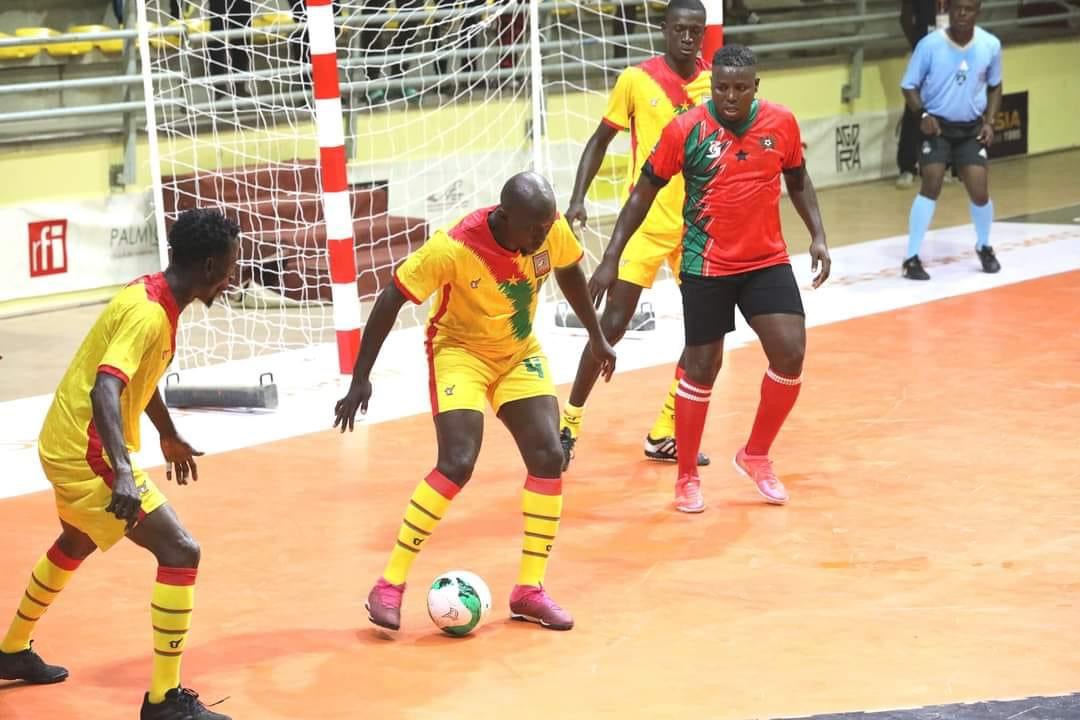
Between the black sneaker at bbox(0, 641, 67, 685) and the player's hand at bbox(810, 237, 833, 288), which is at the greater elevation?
the player's hand at bbox(810, 237, 833, 288)

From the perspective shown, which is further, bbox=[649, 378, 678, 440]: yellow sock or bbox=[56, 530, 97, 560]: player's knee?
bbox=[649, 378, 678, 440]: yellow sock

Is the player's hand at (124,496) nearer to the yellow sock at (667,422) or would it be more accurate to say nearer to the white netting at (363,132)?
the yellow sock at (667,422)

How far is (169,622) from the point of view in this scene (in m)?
4.83

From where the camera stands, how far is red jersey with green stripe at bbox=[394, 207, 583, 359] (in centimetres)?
565

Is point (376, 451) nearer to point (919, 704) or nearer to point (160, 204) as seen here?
point (160, 204)

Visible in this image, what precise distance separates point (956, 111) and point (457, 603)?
8221mm

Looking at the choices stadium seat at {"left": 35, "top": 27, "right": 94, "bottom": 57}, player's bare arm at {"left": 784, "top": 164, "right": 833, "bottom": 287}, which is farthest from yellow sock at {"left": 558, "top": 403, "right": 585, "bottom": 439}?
stadium seat at {"left": 35, "top": 27, "right": 94, "bottom": 57}

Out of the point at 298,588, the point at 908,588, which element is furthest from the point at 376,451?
the point at 908,588

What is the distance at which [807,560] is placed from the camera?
6.41 meters

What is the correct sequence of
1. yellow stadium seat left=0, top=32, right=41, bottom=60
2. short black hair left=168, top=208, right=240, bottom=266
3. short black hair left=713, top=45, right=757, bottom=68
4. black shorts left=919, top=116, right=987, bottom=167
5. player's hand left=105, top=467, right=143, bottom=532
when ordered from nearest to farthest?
player's hand left=105, top=467, right=143, bottom=532 < short black hair left=168, top=208, right=240, bottom=266 < short black hair left=713, top=45, right=757, bottom=68 < black shorts left=919, top=116, right=987, bottom=167 < yellow stadium seat left=0, top=32, right=41, bottom=60

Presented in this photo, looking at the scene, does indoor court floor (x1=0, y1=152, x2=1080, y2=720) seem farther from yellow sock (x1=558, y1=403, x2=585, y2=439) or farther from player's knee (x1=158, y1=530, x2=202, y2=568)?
player's knee (x1=158, y1=530, x2=202, y2=568)

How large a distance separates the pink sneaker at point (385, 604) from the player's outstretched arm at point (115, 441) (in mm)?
1262

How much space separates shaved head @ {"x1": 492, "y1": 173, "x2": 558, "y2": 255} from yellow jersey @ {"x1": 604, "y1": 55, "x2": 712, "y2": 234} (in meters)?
2.36

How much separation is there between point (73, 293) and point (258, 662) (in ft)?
25.8
